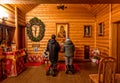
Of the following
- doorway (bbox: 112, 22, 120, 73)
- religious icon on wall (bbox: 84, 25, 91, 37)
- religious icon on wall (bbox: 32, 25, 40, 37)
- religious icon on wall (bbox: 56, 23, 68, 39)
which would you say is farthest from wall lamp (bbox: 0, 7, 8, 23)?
religious icon on wall (bbox: 84, 25, 91, 37)

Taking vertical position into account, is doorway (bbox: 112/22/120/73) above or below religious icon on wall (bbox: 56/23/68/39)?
below

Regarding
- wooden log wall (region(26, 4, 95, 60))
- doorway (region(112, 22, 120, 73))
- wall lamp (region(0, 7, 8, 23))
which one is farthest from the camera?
wooden log wall (region(26, 4, 95, 60))

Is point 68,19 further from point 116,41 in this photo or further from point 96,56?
point 116,41

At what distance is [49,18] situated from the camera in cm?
952

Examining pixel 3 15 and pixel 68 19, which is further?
pixel 68 19

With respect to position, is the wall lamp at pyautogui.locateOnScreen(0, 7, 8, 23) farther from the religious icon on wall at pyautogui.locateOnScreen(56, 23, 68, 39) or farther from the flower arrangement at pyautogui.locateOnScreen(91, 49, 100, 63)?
the flower arrangement at pyautogui.locateOnScreen(91, 49, 100, 63)

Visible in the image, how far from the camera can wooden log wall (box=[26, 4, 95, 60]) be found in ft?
31.2

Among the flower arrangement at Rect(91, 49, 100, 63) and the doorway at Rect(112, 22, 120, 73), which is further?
the flower arrangement at Rect(91, 49, 100, 63)

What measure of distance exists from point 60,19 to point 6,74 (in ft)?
15.8

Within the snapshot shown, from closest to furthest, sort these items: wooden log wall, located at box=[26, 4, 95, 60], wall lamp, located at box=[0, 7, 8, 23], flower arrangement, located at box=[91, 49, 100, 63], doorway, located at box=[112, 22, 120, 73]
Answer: wall lamp, located at box=[0, 7, 8, 23], doorway, located at box=[112, 22, 120, 73], flower arrangement, located at box=[91, 49, 100, 63], wooden log wall, located at box=[26, 4, 95, 60]

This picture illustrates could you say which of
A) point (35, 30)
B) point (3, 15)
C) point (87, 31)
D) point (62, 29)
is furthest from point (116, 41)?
point (35, 30)

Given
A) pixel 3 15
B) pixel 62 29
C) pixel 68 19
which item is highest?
pixel 68 19

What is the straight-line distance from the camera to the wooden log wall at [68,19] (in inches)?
374

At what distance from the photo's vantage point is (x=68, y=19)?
376 inches
